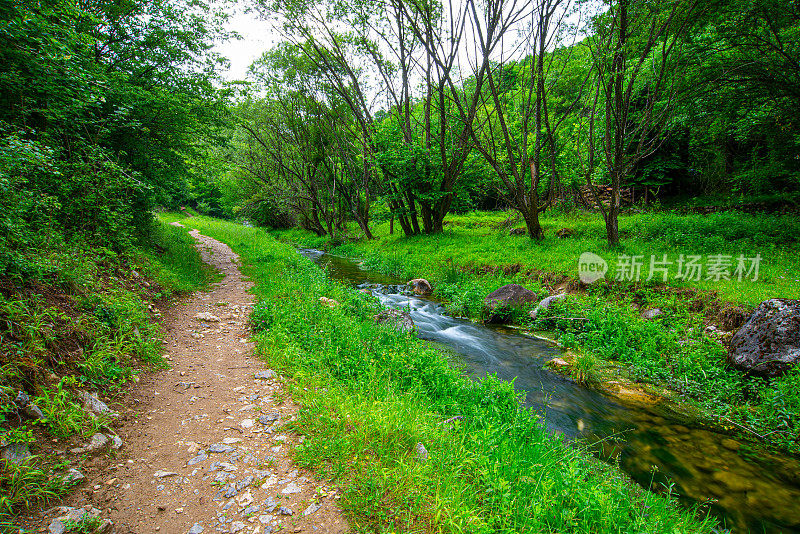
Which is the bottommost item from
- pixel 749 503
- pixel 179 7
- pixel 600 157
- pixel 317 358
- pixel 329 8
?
pixel 749 503

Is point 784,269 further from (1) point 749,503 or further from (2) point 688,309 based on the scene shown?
(1) point 749,503

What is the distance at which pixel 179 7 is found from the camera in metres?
10.5

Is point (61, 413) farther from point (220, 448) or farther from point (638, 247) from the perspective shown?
point (638, 247)

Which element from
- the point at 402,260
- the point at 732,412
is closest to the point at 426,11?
the point at 402,260

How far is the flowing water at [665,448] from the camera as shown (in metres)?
4.09

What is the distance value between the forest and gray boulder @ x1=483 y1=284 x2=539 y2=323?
85mm

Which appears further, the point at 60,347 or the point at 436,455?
the point at 60,347

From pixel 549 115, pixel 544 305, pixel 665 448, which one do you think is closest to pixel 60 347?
pixel 665 448

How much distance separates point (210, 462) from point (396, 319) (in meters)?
5.36

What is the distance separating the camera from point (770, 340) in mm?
5871

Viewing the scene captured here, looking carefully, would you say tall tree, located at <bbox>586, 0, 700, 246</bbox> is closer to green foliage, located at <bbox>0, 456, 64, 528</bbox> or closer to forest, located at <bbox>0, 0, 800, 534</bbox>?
forest, located at <bbox>0, 0, 800, 534</bbox>

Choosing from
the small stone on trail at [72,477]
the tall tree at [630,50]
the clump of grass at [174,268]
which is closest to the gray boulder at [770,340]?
the tall tree at [630,50]

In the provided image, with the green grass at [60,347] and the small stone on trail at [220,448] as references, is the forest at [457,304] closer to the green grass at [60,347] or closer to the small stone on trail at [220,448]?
the green grass at [60,347]

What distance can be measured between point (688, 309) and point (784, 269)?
10.6 feet
